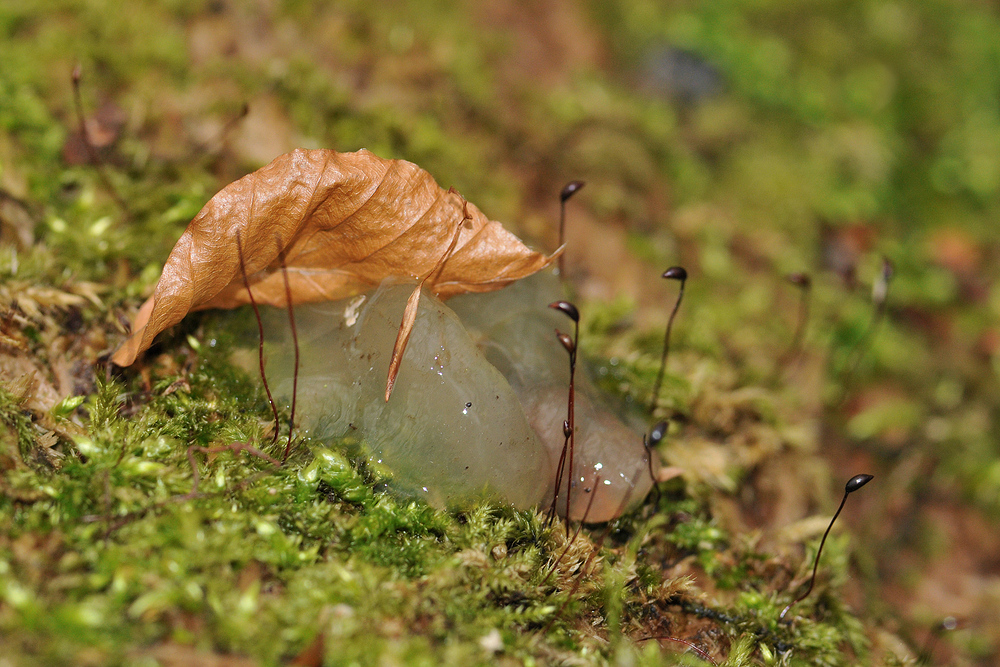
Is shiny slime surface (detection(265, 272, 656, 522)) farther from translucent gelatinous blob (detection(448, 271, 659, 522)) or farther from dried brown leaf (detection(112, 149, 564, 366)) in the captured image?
dried brown leaf (detection(112, 149, 564, 366))

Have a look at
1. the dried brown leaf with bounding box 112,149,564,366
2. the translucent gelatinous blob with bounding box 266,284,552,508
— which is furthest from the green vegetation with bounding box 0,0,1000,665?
the dried brown leaf with bounding box 112,149,564,366

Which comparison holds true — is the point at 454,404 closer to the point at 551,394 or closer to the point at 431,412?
the point at 431,412

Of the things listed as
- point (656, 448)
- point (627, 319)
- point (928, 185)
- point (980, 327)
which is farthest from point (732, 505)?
point (928, 185)

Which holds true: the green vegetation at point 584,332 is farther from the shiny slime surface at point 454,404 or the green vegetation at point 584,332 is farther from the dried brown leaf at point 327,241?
the dried brown leaf at point 327,241

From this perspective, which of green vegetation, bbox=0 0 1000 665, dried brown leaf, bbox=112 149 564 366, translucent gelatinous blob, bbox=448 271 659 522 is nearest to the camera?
green vegetation, bbox=0 0 1000 665

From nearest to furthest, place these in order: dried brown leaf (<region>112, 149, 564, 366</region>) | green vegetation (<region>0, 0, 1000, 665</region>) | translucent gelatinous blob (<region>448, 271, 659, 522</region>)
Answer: green vegetation (<region>0, 0, 1000, 665</region>), dried brown leaf (<region>112, 149, 564, 366</region>), translucent gelatinous blob (<region>448, 271, 659, 522</region>)

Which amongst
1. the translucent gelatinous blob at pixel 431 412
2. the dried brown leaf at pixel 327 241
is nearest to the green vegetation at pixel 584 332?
the translucent gelatinous blob at pixel 431 412

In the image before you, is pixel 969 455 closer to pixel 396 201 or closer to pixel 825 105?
pixel 825 105

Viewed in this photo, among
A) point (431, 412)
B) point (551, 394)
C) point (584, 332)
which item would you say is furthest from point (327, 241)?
point (584, 332)
